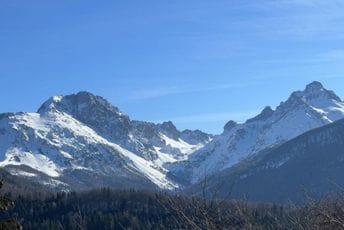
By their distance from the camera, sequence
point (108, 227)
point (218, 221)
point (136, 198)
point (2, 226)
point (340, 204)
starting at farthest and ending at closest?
point (136, 198) → point (108, 227) → point (2, 226) → point (340, 204) → point (218, 221)

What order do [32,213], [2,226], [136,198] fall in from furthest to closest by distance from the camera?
[136,198]
[32,213]
[2,226]

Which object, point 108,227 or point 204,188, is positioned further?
point 108,227

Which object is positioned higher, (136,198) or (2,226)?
(136,198)

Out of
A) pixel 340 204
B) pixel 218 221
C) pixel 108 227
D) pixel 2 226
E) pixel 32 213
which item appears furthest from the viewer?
pixel 32 213

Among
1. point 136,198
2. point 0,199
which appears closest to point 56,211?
point 136,198

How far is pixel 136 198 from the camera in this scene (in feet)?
653

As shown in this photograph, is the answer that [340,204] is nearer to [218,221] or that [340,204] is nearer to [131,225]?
[218,221]

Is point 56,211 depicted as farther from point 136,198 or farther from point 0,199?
point 0,199

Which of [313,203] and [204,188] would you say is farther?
[313,203]

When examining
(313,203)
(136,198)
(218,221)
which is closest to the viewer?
(218,221)

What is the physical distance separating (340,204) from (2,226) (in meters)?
7.26

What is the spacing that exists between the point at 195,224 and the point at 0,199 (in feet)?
20.2

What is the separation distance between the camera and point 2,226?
15578mm

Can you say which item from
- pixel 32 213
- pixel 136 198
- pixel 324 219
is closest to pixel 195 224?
pixel 324 219
